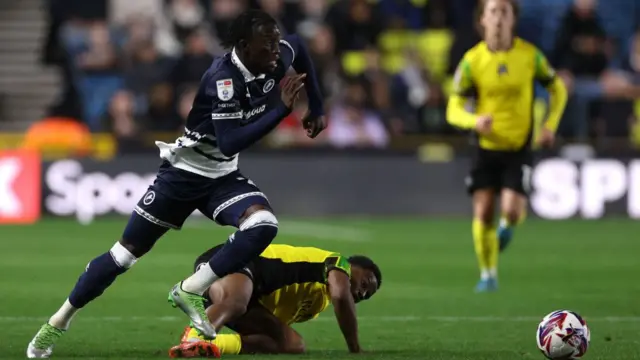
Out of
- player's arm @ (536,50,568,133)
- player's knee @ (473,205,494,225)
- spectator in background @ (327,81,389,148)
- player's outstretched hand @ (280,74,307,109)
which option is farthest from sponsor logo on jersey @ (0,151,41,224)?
player's outstretched hand @ (280,74,307,109)

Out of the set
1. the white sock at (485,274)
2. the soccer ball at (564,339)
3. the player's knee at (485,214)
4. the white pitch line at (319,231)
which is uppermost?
the soccer ball at (564,339)

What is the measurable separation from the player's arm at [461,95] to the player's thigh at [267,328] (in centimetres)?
365

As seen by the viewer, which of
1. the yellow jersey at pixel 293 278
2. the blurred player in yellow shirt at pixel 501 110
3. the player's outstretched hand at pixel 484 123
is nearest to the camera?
the yellow jersey at pixel 293 278

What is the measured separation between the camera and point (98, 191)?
18391mm

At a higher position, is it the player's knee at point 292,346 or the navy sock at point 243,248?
the navy sock at point 243,248

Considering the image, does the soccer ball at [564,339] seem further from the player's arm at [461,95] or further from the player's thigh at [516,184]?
the player's thigh at [516,184]

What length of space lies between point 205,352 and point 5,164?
459 inches

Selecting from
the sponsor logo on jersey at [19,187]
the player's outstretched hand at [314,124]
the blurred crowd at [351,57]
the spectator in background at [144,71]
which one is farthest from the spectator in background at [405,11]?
the player's outstretched hand at [314,124]

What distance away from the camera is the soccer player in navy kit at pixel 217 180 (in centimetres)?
702

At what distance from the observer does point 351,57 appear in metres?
21.1

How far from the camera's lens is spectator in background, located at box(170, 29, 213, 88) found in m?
19.9

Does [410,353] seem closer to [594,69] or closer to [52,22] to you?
[594,69]

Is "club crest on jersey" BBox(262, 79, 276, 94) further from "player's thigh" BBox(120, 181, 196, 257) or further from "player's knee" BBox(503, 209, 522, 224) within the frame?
"player's knee" BBox(503, 209, 522, 224)

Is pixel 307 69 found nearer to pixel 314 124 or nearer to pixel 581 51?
pixel 314 124
